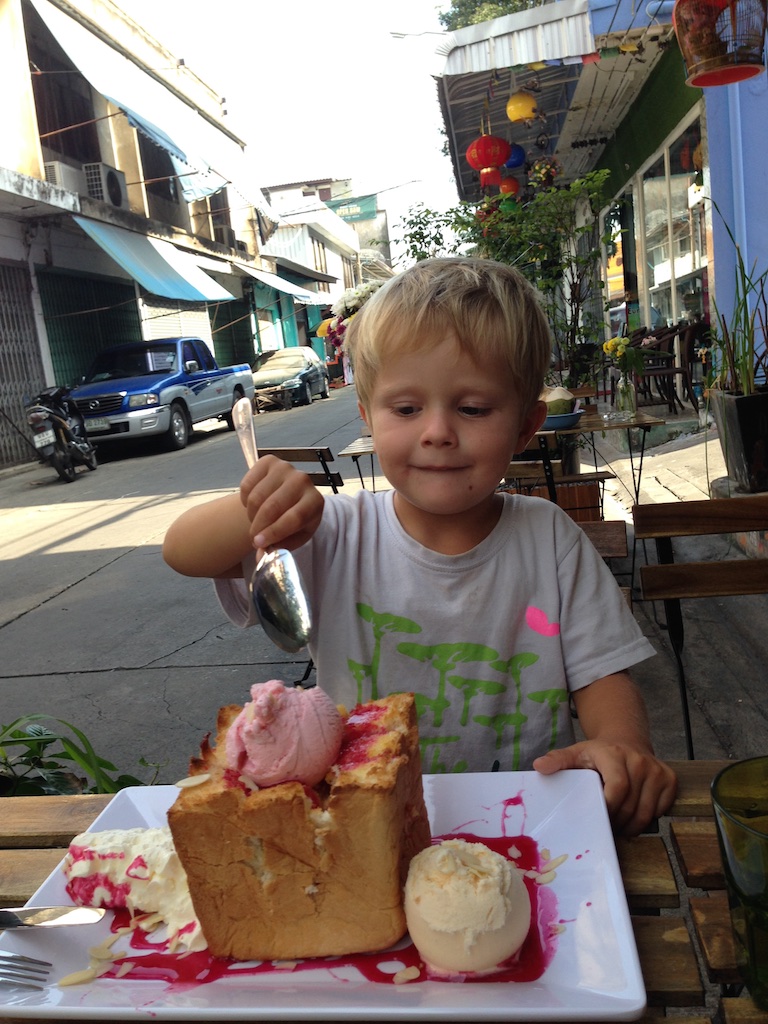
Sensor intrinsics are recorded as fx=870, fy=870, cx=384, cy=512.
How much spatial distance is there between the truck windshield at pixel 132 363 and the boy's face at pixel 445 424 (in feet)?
45.7

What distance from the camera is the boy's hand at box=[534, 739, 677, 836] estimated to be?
0.99 m

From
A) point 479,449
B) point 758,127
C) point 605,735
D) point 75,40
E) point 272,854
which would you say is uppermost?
point 75,40

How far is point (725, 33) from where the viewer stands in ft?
13.9

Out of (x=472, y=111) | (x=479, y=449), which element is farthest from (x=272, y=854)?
(x=472, y=111)

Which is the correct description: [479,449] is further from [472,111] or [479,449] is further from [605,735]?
[472,111]

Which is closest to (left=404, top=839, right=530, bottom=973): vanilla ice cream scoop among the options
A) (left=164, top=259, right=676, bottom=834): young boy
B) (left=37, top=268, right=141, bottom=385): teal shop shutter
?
(left=164, top=259, right=676, bottom=834): young boy

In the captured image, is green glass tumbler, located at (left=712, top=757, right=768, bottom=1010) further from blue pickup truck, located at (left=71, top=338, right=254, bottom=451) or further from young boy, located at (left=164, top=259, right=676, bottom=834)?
blue pickup truck, located at (left=71, top=338, right=254, bottom=451)

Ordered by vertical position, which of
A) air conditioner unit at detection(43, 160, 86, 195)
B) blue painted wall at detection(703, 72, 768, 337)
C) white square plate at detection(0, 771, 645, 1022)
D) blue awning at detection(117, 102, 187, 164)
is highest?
blue awning at detection(117, 102, 187, 164)

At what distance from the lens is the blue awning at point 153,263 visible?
48.5ft

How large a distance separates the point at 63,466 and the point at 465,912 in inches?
464

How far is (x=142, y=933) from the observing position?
0.83 m

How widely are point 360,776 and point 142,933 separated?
10.5 inches

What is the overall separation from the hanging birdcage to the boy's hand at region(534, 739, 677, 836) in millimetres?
4278

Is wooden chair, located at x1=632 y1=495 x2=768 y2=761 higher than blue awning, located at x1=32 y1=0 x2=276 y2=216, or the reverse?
blue awning, located at x1=32 y1=0 x2=276 y2=216
